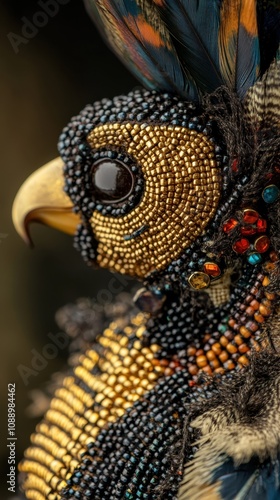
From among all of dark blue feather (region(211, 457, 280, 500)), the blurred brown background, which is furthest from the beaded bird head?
the blurred brown background

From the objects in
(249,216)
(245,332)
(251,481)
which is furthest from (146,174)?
(251,481)

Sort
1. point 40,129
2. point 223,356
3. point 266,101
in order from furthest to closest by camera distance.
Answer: point 40,129
point 223,356
point 266,101

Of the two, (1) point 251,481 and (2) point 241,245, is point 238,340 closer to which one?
(2) point 241,245

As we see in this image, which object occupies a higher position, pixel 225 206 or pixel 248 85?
pixel 248 85

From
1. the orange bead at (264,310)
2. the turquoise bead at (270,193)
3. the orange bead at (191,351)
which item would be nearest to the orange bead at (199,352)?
the orange bead at (191,351)

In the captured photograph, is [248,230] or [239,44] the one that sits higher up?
[239,44]

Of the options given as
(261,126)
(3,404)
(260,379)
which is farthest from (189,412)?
(3,404)

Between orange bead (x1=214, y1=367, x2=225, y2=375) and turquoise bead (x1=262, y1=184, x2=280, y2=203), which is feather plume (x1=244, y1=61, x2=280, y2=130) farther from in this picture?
orange bead (x1=214, y1=367, x2=225, y2=375)

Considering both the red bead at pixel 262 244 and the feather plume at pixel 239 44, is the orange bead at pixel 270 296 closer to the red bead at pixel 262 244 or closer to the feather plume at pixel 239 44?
the red bead at pixel 262 244

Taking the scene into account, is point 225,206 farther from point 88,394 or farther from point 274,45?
point 88,394
